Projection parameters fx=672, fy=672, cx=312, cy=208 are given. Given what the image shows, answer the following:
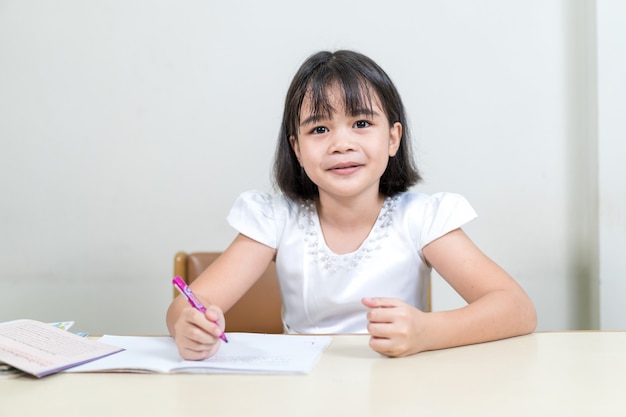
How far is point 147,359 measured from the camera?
0.99 metres

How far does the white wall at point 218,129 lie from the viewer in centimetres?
203

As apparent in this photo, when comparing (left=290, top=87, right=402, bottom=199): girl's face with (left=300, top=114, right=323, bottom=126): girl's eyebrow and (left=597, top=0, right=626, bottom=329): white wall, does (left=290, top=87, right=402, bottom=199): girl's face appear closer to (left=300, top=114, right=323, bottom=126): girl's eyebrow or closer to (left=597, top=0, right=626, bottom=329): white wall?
(left=300, top=114, right=323, bottom=126): girl's eyebrow

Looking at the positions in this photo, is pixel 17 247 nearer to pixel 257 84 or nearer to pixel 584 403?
pixel 257 84

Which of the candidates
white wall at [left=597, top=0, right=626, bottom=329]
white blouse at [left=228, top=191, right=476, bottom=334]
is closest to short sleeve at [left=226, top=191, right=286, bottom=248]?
white blouse at [left=228, top=191, right=476, bottom=334]

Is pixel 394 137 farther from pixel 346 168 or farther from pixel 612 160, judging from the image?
pixel 612 160

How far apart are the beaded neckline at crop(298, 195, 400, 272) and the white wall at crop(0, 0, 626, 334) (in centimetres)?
67

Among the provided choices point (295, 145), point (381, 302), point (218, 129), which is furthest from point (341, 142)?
point (218, 129)

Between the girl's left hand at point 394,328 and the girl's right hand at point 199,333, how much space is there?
22 centimetres

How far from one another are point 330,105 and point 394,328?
52 centimetres

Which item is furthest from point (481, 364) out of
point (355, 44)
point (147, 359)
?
point (355, 44)

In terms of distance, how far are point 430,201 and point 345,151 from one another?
24 cm

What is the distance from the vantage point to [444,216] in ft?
4.39

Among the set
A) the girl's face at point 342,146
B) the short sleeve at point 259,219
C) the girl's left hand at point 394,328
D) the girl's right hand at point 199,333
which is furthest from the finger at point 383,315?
the short sleeve at point 259,219

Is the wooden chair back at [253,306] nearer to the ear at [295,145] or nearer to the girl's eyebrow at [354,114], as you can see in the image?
the ear at [295,145]
